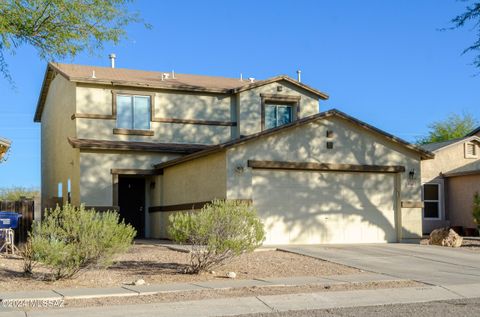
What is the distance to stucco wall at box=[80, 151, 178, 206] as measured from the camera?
2455 cm

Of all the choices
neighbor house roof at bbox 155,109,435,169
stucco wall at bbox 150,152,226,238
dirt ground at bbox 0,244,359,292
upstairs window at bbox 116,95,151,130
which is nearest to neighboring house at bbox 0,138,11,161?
dirt ground at bbox 0,244,359,292

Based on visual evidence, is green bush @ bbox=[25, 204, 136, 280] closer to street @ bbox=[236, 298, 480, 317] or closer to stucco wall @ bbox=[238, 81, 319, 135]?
street @ bbox=[236, 298, 480, 317]

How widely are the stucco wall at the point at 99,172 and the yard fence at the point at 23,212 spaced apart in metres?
4.47

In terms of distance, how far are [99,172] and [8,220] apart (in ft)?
21.9

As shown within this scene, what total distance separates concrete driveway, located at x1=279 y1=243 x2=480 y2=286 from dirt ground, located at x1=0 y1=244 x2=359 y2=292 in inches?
32.1

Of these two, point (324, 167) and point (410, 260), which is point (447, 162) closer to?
point (324, 167)

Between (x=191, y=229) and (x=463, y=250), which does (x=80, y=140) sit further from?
(x=463, y=250)

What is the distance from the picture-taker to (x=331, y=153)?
21.7 m

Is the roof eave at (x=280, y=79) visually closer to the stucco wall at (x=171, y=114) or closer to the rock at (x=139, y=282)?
the stucco wall at (x=171, y=114)

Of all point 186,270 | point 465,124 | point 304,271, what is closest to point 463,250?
point 304,271

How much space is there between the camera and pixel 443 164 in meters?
30.8

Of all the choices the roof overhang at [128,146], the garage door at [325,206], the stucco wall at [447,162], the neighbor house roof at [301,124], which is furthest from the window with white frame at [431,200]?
the roof overhang at [128,146]

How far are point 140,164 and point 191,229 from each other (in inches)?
443

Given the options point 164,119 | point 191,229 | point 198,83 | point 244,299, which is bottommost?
point 244,299
